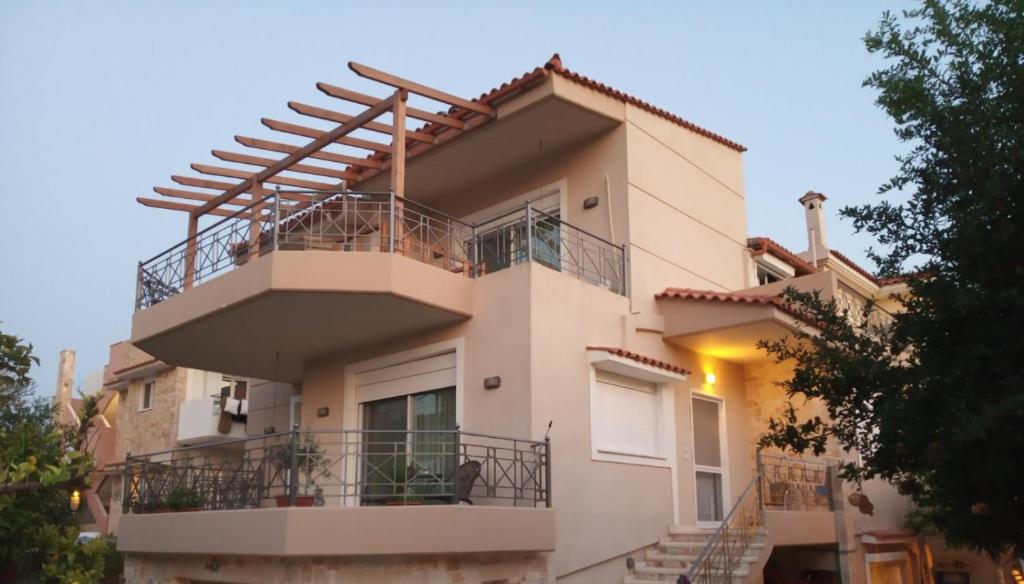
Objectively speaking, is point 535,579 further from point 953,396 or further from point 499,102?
point 499,102

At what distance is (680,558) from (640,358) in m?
2.66

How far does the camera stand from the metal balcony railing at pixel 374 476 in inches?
402

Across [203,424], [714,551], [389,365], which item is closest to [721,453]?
[714,551]

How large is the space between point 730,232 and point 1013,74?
9.42 meters

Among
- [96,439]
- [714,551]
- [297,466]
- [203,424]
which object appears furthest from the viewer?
[96,439]

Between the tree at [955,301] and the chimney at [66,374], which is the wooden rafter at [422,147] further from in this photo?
the chimney at [66,374]

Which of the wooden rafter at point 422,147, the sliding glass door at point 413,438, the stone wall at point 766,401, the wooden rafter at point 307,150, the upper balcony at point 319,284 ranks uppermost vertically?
the wooden rafter at point 422,147

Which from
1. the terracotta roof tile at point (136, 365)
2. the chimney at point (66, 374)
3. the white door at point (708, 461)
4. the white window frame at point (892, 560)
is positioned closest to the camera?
the white door at point (708, 461)

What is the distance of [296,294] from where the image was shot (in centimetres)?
1141

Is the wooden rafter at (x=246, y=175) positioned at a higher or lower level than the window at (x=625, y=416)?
higher

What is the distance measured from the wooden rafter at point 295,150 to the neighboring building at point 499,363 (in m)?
0.03

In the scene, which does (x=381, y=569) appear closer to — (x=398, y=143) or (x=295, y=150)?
(x=398, y=143)

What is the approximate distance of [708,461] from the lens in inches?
563

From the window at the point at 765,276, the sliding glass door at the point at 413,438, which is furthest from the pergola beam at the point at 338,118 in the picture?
the window at the point at 765,276
